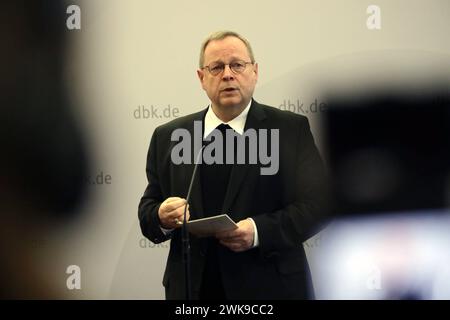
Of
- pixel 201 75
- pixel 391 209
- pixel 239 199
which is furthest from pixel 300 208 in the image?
pixel 201 75

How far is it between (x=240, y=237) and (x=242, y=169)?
1.13 ft

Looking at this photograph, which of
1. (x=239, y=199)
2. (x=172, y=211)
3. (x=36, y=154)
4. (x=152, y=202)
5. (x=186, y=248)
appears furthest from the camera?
(x=36, y=154)

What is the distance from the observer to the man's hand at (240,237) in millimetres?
3068

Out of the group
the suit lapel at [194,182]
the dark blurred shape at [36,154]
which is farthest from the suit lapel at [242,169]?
the dark blurred shape at [36,154]

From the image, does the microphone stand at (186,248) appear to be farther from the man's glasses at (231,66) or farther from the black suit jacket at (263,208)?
the man's glasses at (231,66)

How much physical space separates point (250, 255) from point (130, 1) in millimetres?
1441

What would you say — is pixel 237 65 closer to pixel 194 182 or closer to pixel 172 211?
pixel 194 182

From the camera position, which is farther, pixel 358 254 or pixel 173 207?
pixel 358 254

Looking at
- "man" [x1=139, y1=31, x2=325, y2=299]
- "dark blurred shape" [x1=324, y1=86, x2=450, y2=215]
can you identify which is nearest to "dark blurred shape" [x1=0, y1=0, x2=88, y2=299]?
"man" [x1=139, y1=31, x2=325, y2=299]

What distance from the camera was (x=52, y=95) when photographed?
344 centimetres

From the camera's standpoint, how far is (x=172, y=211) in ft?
9.99
